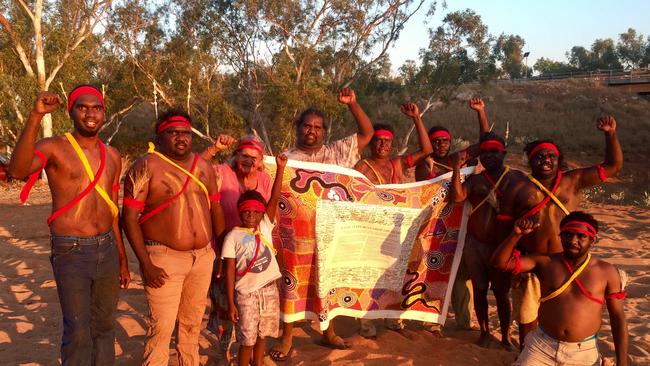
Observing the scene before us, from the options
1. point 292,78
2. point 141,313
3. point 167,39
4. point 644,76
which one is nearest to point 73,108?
point 141,313

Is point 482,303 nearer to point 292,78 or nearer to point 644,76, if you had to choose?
point 292,78

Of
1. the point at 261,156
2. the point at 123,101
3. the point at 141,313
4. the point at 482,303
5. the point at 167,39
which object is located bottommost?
the point at 141,313

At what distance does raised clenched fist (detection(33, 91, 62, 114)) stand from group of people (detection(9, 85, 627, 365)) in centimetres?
1

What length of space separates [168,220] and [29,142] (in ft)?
3.18

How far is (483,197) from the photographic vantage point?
454 cm

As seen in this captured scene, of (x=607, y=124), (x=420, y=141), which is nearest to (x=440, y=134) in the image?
(x=420, y=141)

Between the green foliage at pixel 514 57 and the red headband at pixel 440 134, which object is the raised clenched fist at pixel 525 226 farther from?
the green foliage at pixel 514 57

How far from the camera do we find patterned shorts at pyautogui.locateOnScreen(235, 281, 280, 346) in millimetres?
3844

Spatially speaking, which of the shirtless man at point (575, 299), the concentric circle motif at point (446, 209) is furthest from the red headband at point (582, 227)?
the concentric circle motif at point (446, 209)

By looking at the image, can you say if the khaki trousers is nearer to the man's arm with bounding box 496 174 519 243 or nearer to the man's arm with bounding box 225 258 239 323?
the man's arm with bounding box 225 258 239 323

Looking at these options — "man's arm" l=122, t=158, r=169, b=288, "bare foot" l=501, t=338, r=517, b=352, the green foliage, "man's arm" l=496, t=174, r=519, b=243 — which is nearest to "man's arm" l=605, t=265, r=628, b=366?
"man's arm" l=496, t=174, r=519, b=243

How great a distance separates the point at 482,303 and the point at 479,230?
669 mm

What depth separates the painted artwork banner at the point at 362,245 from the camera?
4469 mm

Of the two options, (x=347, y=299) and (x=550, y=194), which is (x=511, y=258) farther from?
(x=347, y=299)
